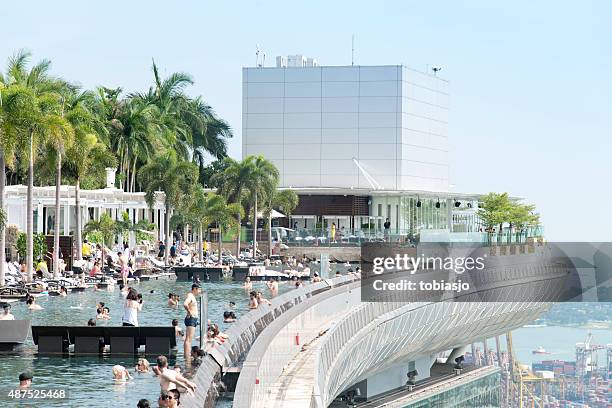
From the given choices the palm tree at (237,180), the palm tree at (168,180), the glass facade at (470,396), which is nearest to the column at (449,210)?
the palm tree at (237,180)

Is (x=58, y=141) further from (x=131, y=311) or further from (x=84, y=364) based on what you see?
(x=84, y=364)

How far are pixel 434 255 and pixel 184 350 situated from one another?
4998 cm

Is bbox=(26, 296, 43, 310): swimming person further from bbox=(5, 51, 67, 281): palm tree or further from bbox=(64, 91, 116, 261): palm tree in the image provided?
bbox=(64, 91, 116, 261): palm tree

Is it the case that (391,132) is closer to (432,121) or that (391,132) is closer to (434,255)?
(432,121)

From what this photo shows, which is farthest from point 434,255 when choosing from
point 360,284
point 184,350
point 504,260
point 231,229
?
point 184,350

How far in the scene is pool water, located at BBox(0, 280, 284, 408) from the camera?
65.9 feet

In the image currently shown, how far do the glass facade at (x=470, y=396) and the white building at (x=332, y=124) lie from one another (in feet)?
113

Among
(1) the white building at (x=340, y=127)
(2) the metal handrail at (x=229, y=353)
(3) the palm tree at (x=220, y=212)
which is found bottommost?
(2) the metal handrail at (x=229, y=353)

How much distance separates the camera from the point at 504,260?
78812 millimetres

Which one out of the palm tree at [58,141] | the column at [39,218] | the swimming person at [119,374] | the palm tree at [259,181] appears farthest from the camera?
the palm tree at [259,181]

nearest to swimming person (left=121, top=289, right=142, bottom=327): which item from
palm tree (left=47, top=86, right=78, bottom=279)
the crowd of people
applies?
the crowd of people

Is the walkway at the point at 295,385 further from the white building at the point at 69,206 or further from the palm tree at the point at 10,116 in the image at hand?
the white building at the point at 69,206

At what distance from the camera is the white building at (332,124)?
10444cm

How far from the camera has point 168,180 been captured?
214ft
